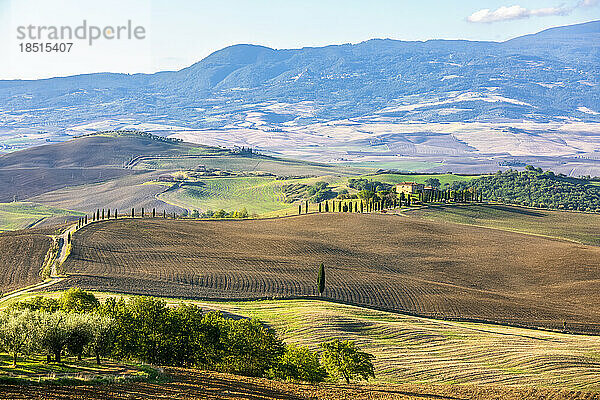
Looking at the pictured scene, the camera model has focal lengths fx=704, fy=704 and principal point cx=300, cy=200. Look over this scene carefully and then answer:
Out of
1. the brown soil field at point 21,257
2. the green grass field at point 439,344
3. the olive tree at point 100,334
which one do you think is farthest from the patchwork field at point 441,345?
the brown soil field at point 21,257

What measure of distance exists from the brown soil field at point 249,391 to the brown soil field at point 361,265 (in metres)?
29.8

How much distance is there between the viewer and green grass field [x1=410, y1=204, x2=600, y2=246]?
14470 cm

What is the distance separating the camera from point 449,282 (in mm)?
95688

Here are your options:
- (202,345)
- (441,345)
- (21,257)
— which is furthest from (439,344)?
(21,257)

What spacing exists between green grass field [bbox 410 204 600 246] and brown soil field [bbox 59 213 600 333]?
14.8 m

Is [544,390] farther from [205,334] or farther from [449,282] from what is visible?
[449,282]

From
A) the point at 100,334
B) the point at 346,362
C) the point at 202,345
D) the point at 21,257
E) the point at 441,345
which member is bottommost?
the point at 441,345

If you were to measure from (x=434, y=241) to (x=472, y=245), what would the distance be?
6.37m

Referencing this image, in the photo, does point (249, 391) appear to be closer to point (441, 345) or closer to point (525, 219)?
point (441, 345)

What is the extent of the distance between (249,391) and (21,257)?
206ft

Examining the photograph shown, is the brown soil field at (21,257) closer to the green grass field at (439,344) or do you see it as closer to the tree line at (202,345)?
the green grass field at (439,344)

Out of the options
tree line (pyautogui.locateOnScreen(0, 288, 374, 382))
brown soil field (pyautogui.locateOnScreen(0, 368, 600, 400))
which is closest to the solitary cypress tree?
tree line (pyautogui.locateOnScreen(0, 288, 374, 382))

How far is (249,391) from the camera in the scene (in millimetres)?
40250

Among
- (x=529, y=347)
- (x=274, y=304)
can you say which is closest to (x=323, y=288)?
(x=274, y=304)
